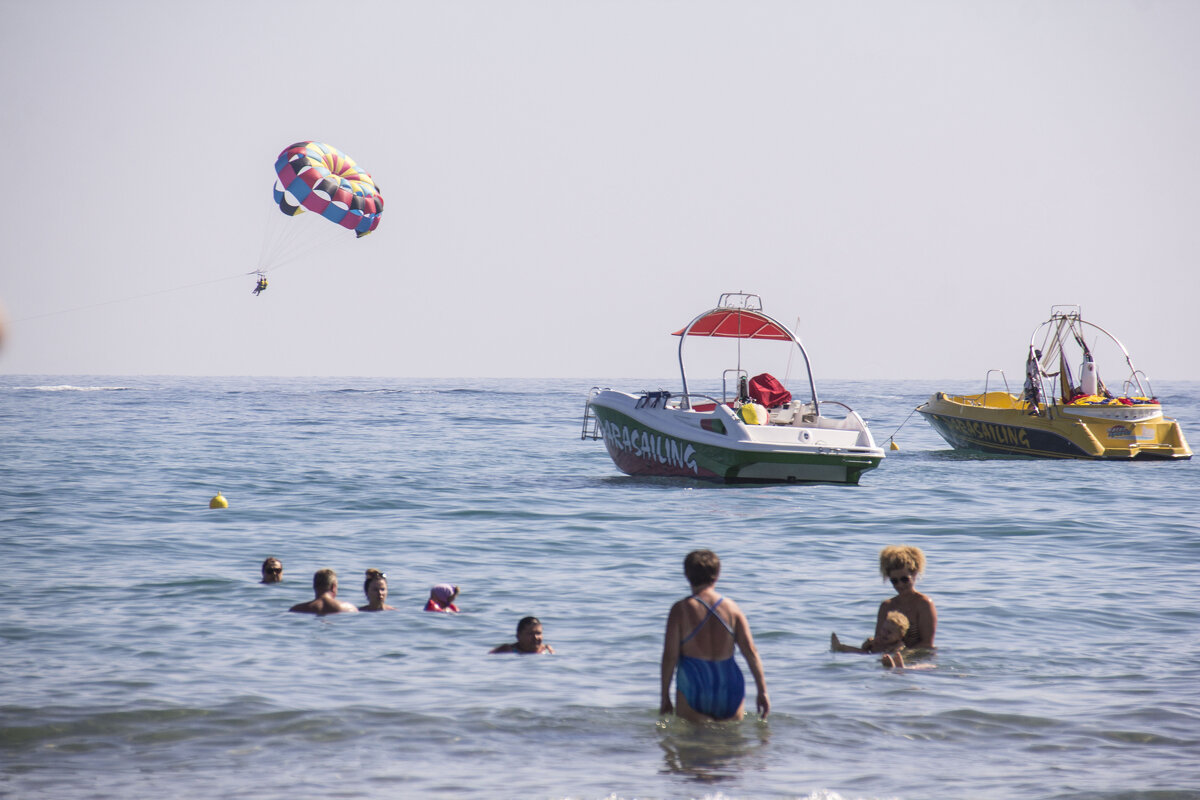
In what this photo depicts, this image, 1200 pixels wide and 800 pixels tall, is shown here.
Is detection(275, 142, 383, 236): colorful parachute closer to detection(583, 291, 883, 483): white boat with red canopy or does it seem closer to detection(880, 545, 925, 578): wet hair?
detection(583, 291, 883, 483): white boat with red canopy

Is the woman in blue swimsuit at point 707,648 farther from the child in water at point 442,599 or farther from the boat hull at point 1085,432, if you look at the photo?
the boat hull at point 1085,432

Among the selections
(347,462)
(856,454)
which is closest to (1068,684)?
(856,454)

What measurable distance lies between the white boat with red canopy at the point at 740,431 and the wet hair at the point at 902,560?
11.4 meters

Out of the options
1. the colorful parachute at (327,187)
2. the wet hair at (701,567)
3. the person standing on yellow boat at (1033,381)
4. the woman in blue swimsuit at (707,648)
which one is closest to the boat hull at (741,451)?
the person standing on yellow boat at (1033,381)

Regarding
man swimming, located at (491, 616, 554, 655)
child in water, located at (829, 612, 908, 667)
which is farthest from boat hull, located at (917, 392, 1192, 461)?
man swimming, located at (491, 616, 554, 655)

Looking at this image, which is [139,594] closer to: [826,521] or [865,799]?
[865,799]

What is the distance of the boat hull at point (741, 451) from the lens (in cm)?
2053

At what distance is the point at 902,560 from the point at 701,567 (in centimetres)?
283

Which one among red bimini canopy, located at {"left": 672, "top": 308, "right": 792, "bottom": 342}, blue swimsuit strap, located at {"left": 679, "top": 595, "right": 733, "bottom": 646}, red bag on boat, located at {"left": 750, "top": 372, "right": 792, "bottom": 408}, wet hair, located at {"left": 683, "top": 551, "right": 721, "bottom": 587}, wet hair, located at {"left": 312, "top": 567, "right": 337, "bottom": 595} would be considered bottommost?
wet hair, located at {"left": 312, "top": 567, "right": 337, "bottom": 595}

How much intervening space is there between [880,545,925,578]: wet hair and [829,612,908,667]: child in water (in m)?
0.47

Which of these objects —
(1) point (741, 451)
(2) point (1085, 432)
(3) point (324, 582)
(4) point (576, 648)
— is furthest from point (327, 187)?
(4) point (576, 648)

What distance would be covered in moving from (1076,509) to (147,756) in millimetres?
17057

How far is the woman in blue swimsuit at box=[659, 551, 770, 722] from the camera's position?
6.92 metres

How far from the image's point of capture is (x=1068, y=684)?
29.9 ft
